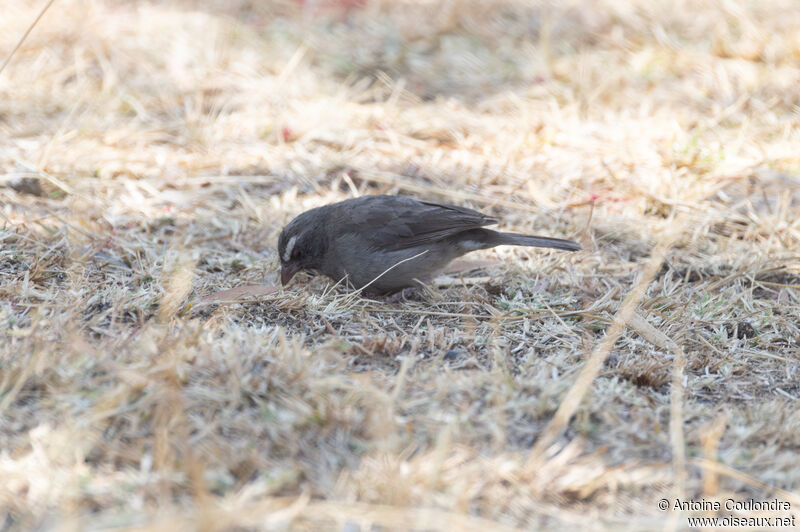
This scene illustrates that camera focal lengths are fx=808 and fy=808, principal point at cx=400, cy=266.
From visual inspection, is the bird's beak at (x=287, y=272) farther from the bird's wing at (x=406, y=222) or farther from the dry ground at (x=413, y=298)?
the bird's wing at (x=406, y=222)

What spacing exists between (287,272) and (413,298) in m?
0.74

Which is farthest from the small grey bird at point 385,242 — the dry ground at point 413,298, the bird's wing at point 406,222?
the dry ground at point 413,298

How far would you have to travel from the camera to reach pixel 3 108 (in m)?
6.34

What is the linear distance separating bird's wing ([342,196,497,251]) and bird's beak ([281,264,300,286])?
1.27ft

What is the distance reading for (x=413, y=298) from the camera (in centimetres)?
466

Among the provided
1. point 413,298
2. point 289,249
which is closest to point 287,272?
point 289,249

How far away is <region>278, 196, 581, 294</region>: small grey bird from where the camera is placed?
4.55m

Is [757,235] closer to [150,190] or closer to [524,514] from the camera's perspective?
[524,514]

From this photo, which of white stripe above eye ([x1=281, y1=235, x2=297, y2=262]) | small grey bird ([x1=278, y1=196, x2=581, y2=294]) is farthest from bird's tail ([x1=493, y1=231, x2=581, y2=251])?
white stripe above eye ([x1=281, y1=235, x2=297, y2=262])

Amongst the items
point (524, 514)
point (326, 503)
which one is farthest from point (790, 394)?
point (326, 503)

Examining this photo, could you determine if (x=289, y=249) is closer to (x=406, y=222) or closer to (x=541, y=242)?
(x=406, y=222)

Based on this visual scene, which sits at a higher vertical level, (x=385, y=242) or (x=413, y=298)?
(x=385, y=242)

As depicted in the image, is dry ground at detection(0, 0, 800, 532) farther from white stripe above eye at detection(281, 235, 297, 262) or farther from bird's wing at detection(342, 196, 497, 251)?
bird's wing at detection(342, 196, 497, 251)

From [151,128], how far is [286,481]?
4.33 meters
